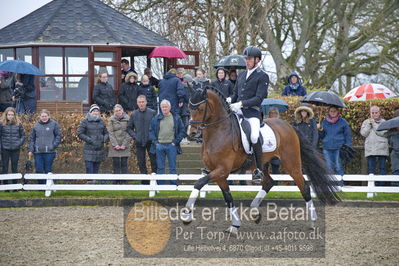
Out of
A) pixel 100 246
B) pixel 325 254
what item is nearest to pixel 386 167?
pixel 325 254

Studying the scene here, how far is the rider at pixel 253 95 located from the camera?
34.1ft

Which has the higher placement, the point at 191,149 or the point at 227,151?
the point at 227,151

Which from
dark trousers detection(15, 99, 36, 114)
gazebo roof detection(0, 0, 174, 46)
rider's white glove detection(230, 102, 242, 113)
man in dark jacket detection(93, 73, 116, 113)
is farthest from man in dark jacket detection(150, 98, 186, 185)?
gazebo roof detection(0, 0, 174, 46)

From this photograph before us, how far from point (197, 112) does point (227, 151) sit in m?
0.78

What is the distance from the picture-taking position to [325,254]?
8648 mm

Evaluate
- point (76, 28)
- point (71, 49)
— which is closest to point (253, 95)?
point (71, 49)

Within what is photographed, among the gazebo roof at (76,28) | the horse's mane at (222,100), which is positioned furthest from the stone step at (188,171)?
the horse's mane at (222,100)

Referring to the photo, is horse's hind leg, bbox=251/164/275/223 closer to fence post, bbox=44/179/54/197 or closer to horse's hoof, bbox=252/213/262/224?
horse's hoof, bbox=252/213/262/224

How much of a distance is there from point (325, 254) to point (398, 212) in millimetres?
4448

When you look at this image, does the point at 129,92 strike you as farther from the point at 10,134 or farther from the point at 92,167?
the point at 10,134

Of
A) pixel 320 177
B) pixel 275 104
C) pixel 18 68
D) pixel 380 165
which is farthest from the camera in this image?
pixel 18 68

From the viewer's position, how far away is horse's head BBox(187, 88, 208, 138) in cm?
974

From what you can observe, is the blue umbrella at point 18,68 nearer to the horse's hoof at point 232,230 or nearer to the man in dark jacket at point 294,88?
the man in dark jacket at point 294,88

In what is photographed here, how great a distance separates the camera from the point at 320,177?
11438 mm
